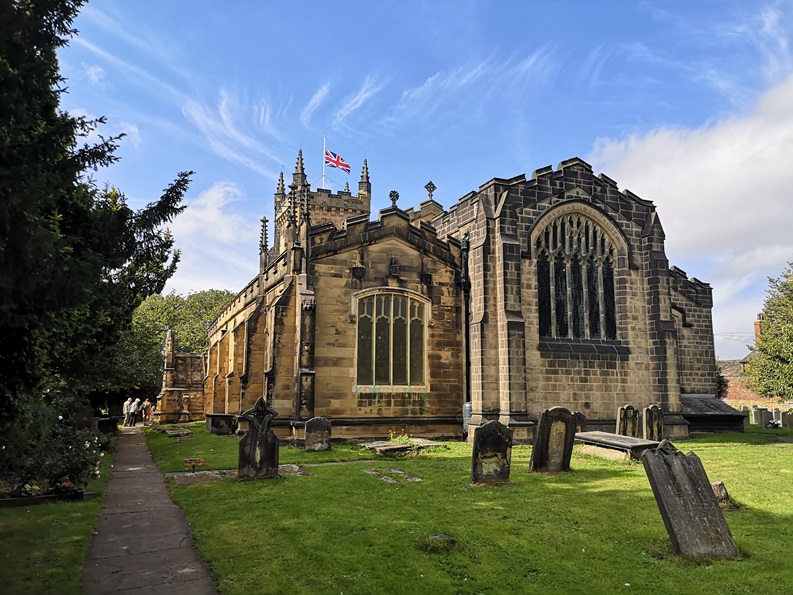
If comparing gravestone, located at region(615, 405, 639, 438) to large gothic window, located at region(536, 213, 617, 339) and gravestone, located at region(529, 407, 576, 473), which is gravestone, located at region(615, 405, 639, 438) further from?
gravestone, located at region(529, 407, 576, 473)

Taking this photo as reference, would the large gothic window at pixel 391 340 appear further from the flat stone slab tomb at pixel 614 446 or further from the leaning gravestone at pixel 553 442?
the leaning gravestone at pixel 553 442

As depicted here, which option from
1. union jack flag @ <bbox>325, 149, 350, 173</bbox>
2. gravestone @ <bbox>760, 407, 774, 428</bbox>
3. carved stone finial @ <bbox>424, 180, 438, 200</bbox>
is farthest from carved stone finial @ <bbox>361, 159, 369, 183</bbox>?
gravestone @ <bbox>760, 407, 774, 428</bbox>

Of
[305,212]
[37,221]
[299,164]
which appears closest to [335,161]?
[299,164]

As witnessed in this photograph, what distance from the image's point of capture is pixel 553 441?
1277 cm

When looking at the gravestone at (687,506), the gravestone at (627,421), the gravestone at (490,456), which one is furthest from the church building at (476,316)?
the gravestone at (687,506)

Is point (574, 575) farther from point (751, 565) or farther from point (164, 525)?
point (164, 525)

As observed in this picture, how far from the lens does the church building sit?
19.1 metres

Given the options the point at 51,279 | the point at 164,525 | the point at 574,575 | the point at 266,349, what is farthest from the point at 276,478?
the point at 266,349

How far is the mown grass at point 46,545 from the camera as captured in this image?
597 centimetres

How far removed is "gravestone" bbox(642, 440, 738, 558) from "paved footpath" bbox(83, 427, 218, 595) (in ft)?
17.5

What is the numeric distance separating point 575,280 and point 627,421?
636 cm

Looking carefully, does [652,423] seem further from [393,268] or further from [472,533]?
[472,533]

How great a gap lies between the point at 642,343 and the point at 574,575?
17346 mm

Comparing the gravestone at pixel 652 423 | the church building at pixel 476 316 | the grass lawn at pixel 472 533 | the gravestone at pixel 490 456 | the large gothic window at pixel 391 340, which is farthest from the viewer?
the large gothic window at pixel 391 340
